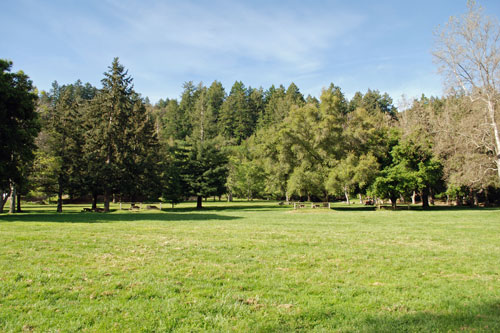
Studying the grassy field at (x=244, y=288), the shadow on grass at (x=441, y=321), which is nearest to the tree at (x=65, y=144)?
the grassy field at (x=244, y=288)

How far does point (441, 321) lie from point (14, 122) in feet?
96.4

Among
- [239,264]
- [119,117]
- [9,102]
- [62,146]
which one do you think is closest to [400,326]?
[239,264]

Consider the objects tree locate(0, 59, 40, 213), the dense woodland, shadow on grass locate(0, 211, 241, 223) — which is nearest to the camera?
shadow on grass locate(0, 211, 241, 223)

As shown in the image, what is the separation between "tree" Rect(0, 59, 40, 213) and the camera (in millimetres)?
23281

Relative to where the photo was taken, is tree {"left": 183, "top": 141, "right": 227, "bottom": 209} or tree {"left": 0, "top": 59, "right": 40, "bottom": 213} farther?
tree {"left": 183, "top": 141, "right": 227, "bottom": 209}

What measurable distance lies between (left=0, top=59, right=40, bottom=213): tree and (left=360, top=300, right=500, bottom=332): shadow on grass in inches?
1020

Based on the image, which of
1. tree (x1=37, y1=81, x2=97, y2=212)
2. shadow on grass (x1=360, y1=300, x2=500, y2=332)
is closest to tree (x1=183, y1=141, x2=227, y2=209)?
tree (x1=37, y1=81, x2=97, y2=212)

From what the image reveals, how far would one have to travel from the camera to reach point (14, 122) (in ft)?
81.1

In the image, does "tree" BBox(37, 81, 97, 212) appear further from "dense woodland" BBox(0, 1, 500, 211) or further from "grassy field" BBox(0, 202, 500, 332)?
"grassy field" BBox(0, 202, 500, 332)

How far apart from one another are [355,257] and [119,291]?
6.49 metres

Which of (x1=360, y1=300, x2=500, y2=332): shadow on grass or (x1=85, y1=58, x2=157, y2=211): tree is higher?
(x1=85, y1=58, x2=157, y2=211): tree

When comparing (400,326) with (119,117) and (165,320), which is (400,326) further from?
(119,117)

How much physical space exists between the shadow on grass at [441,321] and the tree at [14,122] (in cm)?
2590

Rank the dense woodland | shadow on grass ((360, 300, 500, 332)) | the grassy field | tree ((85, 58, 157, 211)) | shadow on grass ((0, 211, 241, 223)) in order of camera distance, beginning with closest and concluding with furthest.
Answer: shadow on grass ((360, 300, 500, 332)) < the grassy field < shadow on grass ((0, 211, 241, 223)) < the dense woodland < tree ((85, 58, 157, 211))
